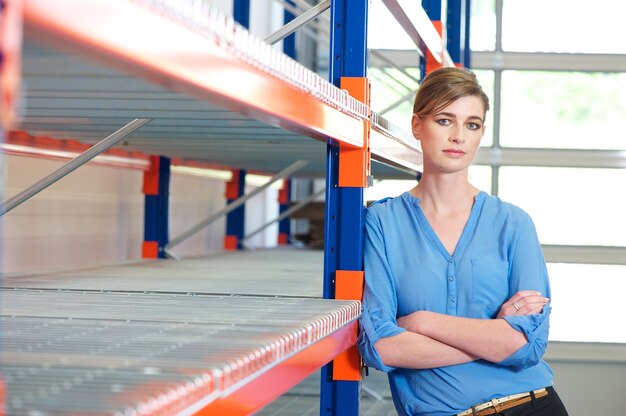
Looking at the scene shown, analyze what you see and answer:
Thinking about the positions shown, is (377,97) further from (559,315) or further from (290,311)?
(290,311)

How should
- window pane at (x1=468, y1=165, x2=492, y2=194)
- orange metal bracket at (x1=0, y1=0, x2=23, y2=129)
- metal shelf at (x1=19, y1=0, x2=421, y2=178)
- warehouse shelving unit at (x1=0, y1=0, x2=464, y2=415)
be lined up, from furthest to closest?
1. window pane at (x1=468, y1=165, x2=492, y2=194)
2. warehouse shelving unit at (x1=0, y1=0, x2=464, y2=415)
3. metal shelf at (x1=19, y1=0, x2=421, y2=178)
4. orange metal bracket at (x1=0, y1=0, x2=23, y2=129)

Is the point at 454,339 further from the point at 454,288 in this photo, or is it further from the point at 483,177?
the point at 483,177

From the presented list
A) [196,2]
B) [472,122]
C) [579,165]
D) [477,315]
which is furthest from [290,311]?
[579,165]

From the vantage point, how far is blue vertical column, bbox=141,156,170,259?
14.1 ft

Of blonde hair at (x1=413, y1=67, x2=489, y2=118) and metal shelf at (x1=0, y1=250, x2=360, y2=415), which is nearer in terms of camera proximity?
metal shelf at (x1=0, y1=250, x2=360, y2=415)

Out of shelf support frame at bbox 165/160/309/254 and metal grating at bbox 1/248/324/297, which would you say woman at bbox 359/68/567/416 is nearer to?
metal grating at bbox 1/248/324/297

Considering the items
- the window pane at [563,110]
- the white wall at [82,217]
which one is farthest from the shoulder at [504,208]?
the window pane at [563,110]

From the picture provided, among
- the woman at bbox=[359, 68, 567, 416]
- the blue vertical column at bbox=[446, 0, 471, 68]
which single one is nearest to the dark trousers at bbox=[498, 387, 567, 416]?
the woman at bbox=[359, 68, 567, 416]

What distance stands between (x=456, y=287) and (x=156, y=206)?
2.68 m

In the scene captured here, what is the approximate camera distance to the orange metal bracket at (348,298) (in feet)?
6.58

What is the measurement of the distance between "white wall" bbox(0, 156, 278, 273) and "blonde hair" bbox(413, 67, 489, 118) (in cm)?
160

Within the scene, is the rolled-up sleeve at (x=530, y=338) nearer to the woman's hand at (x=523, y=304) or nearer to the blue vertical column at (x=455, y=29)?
the woman's hand at (x=523, y=304)

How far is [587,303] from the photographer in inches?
298

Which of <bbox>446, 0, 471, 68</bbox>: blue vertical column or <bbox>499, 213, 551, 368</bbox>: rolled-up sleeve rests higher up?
<bbox>446, 0, 471, 68</bbox>: blue vertical column
